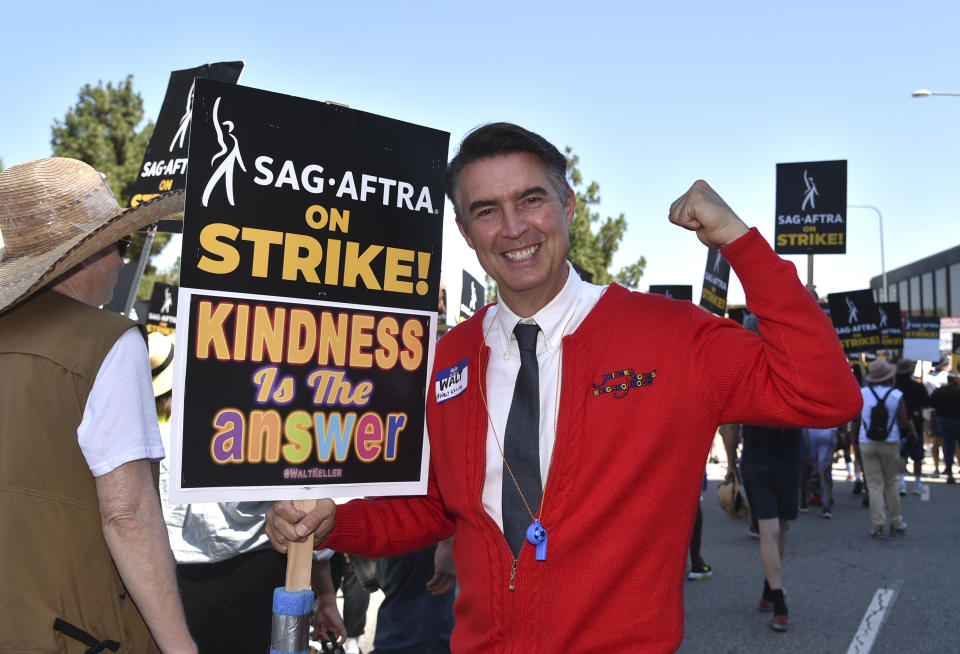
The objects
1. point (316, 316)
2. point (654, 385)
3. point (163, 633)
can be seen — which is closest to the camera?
point (654, 385)

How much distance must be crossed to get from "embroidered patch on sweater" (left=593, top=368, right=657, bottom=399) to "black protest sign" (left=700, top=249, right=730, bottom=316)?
881 cm

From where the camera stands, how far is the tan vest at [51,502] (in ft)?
7.24

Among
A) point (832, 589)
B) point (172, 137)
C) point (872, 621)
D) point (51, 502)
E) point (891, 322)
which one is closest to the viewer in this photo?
point (51, 502)

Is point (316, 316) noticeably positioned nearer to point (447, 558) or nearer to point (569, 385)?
point (569, 385)

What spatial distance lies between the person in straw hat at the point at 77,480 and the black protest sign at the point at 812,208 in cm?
1109

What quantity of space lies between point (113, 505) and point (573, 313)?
1356mm

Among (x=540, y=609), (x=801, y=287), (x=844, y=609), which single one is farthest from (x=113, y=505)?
(x=844, y=609)

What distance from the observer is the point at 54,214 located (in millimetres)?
2549

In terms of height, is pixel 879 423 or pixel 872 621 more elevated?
pixel 879 423

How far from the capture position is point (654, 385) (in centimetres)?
220

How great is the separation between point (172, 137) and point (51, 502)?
4209 millimetres

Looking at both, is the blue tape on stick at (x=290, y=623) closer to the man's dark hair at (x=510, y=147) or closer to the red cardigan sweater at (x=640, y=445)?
the red cardigan sweater at (x=640, y=445)

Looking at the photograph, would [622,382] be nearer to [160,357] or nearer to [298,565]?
[298,565]

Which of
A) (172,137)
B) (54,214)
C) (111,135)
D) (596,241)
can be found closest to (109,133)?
(111,135)
